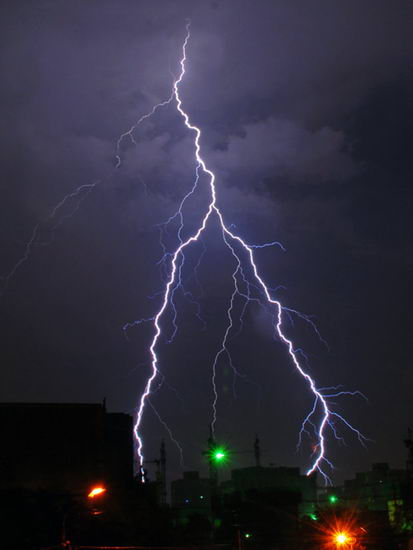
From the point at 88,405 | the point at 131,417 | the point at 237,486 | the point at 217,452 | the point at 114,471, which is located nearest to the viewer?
the point at 217,452

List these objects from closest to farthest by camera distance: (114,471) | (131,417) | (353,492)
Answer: (114,471)
(131,417)
(353,492)

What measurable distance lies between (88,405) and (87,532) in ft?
29.6

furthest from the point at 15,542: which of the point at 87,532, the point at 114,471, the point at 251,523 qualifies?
the point at 251,523

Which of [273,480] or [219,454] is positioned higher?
[273,480]

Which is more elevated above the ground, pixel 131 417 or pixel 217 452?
pixel 131 417

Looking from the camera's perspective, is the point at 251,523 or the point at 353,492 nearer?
the point at 251,523

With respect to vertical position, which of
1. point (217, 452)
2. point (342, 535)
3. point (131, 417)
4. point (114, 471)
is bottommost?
point (342, 535)

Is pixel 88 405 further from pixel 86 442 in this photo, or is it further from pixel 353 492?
pixel 353 492

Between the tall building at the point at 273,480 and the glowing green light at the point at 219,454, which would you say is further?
the tall building at the point at 273,480

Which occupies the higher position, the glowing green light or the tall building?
the tall building

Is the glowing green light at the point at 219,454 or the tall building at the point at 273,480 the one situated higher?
the tall building at the point at 273,480

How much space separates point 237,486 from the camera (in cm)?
6109

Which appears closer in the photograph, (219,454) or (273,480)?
(219,454)

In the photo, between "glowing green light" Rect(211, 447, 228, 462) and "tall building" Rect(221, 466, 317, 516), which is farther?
"tall building" Rect(221, 466, 317, 516)
